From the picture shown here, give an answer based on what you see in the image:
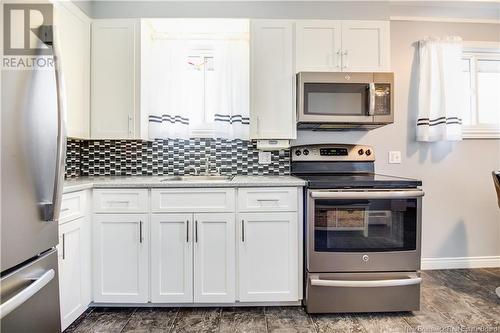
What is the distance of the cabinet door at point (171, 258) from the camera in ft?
6.21

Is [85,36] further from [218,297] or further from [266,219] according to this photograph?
[218,297]

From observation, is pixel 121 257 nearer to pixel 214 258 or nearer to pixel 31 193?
pixel 214 258

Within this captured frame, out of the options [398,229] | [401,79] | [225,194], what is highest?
[401,79]

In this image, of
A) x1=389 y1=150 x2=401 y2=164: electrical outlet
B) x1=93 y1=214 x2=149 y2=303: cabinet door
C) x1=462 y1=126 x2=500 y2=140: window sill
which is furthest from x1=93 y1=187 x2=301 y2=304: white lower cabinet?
x1=462 y1=126 x2=500 y2=140: window sill

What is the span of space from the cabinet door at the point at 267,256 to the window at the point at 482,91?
7.02 ft

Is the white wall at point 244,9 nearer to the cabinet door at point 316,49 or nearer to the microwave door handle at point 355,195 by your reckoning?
the cabinet door at point 316,49

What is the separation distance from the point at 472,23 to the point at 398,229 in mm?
2249

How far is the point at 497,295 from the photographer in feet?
6.95

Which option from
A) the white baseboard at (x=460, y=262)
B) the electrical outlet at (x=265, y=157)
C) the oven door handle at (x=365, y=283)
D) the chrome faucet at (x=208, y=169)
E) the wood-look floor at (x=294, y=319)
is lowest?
the wood-look floor at (x=294, y=319)

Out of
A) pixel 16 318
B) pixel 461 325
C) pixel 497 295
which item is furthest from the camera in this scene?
pixel 497 295

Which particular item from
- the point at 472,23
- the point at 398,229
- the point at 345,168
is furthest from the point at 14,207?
the point at 472,23

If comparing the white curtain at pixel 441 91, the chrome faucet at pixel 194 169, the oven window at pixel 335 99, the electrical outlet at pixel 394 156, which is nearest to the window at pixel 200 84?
the chrome faucet at pixel 194 169

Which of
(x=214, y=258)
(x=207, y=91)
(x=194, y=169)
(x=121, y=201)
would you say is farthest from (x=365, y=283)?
(x=207, y=91)

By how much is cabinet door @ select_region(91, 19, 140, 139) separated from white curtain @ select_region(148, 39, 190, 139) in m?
0.20
